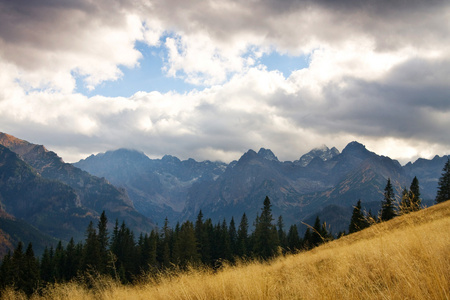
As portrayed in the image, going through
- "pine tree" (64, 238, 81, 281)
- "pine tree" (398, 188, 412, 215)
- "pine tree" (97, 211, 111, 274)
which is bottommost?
"pine tree" (64, 238, 81, 281)

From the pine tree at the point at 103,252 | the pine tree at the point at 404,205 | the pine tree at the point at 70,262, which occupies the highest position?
the pine tree at the point at 404,205

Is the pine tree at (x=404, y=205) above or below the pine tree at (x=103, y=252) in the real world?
above

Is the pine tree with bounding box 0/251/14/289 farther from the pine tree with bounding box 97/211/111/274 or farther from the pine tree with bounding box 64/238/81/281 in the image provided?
the pine tree with bounding box 64/238/81/281

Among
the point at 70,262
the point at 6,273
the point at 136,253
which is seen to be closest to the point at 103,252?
the point at 136,253

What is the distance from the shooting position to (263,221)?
2420 inches

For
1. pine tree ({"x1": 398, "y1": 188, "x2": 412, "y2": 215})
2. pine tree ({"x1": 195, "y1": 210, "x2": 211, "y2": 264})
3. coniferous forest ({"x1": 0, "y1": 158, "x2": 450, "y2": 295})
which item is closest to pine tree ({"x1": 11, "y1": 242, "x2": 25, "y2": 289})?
coniferous forest ({"x1": 0, "y1": 158, "x2": 450, "y2": 295})

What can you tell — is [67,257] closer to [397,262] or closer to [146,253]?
[146,253]

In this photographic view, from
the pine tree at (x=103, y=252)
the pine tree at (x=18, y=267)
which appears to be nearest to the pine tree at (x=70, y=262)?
the pine tree at (x=103, y=252)

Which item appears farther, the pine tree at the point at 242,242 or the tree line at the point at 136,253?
the pine tree at the point at 242,242

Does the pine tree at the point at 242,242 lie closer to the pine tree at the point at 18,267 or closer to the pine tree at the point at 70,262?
the pine tree at the point at 70,262

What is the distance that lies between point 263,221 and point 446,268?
57891mm

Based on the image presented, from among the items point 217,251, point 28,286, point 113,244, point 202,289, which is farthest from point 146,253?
point 202,289

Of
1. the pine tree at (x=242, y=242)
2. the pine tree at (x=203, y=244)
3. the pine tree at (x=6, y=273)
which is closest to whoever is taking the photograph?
the pine tree at (x=6, y=273)

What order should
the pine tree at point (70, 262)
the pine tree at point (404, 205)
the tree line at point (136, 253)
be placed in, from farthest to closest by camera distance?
the pine tree at point (70, 262) → the tree line at point (136, 253) → the pine tree at point (404, 205)
